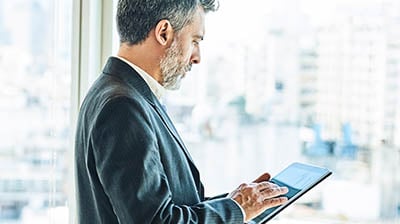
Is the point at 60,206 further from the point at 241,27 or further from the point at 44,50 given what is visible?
the point at 241,27

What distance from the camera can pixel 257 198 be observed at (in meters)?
1.29

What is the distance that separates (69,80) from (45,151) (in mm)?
270

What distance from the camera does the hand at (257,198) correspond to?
1.28 meters

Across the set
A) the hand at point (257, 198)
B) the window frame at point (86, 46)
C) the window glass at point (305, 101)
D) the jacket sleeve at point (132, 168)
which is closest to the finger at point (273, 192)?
the hand at point (257, 198)

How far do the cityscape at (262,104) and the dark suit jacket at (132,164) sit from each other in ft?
2.16

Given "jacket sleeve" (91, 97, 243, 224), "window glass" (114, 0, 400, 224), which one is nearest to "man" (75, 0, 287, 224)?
"jacket sleeve" (91, 97, 243, 224)

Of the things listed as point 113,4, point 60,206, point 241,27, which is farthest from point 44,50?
point 241,27

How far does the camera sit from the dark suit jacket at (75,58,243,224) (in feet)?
3.68

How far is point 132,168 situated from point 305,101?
100cm

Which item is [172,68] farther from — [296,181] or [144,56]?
[296,181]

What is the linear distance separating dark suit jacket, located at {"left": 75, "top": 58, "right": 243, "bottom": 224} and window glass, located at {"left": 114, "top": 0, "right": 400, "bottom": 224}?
0.66 metres

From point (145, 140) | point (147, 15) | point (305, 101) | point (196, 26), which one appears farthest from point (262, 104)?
point (145, 140)

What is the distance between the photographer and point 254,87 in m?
2.00

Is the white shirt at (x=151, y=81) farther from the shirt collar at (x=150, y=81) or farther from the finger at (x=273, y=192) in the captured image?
the finger at (x=273, y=192)
